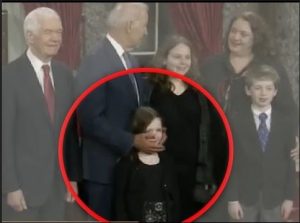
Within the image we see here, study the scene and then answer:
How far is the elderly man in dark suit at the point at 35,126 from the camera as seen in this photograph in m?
2.25

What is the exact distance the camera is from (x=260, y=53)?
2279 millimetres

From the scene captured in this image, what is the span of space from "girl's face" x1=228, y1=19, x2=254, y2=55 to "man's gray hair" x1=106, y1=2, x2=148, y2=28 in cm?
34

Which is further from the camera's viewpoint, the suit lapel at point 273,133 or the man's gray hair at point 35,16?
the suit lapel at point 273,133

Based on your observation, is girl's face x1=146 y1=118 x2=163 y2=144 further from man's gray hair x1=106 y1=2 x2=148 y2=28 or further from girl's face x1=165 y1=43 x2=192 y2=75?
man's gray hair x1=106 y1=2 x2=148 y2=28

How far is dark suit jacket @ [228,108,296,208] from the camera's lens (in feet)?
7.54

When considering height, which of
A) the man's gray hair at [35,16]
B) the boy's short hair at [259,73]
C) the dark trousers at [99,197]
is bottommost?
the dark trousers at [99,197]

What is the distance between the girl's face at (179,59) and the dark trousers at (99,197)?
503mm

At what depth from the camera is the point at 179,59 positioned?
2.25 m

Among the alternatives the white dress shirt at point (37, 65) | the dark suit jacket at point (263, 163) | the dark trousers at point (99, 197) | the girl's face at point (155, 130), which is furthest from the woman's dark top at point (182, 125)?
the white dress shirt at point (37, 65)

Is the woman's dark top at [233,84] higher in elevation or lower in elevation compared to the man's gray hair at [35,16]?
lower

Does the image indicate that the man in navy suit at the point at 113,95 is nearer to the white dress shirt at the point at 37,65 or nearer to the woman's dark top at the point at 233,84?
the white dress shirt at the point at 37,65

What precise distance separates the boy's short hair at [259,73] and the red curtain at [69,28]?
0.64m
